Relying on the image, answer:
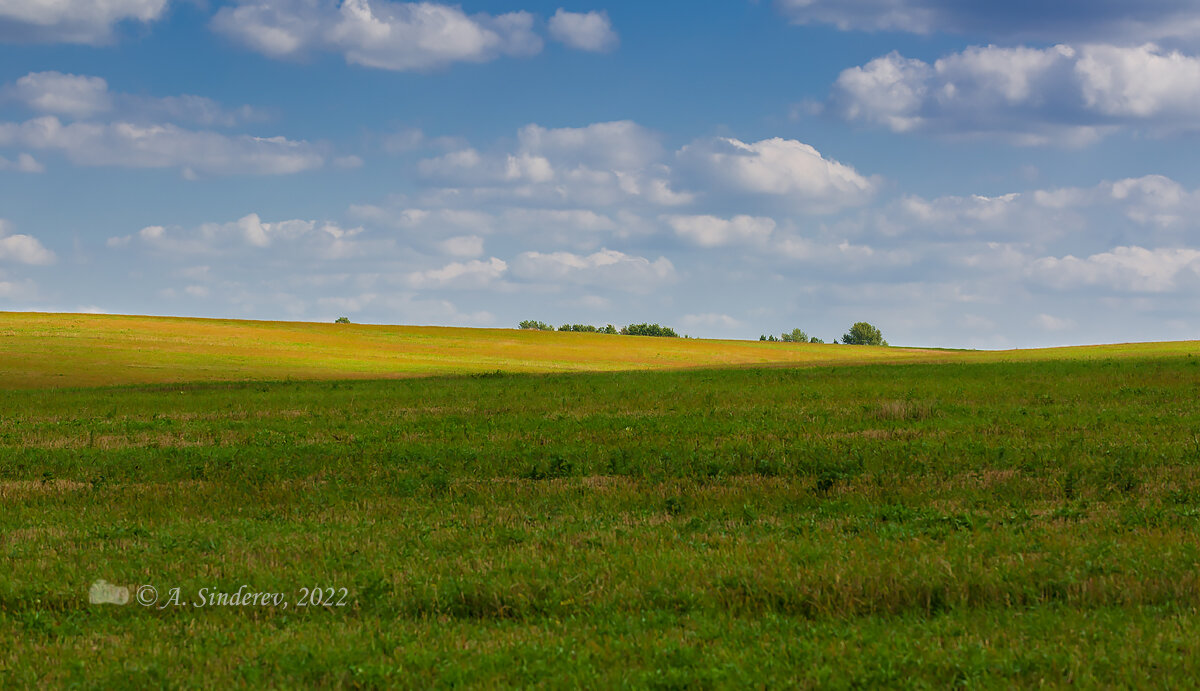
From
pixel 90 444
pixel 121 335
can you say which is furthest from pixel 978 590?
pixel 121 335

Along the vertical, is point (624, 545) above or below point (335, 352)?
below

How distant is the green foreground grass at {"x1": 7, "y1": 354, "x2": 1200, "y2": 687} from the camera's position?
800 cm

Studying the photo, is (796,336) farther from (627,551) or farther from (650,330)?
(627,551)

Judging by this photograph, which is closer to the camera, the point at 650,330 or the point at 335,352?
the point at 335,352

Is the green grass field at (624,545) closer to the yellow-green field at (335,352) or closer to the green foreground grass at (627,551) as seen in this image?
the green foreground grass at (627,551)

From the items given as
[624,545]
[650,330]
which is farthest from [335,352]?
[650,330]

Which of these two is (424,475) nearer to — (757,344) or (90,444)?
(90,444)

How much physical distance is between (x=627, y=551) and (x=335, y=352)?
239ft

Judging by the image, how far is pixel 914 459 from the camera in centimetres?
1812

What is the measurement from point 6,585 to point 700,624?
794 centimetres

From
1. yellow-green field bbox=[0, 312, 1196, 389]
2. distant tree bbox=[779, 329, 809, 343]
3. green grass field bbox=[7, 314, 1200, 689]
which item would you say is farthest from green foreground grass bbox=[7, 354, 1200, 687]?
distant tree bbox=[779, 329, 809, 343]

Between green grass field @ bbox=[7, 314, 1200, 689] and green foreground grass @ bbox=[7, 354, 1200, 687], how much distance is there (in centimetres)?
5

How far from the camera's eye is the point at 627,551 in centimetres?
1145

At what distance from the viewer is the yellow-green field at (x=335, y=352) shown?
198ft
